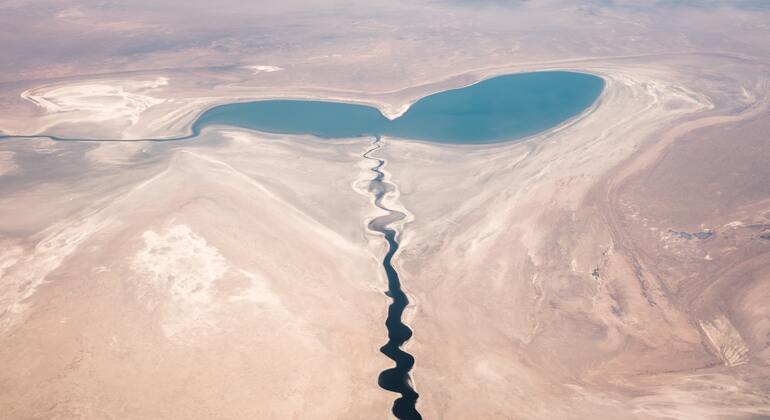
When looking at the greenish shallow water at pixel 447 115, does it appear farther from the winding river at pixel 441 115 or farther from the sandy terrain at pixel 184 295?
the sandy terrain at pixel 184 295

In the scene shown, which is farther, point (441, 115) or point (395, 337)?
point (441, 115)

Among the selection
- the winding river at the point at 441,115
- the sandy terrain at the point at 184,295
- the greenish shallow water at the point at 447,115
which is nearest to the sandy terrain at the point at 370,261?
the sandy terrain at the point at 184,295

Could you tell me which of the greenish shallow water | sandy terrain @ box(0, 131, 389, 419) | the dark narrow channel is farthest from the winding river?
sandy terrain @ box(0, 131, 389, 419)

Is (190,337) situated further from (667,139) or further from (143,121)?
(667,139)

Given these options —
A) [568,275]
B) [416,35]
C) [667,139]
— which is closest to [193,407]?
[568,275]

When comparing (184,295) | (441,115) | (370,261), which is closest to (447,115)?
(441,115)

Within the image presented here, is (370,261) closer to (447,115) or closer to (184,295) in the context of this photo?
(184,295)

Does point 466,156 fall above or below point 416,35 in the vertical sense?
below
